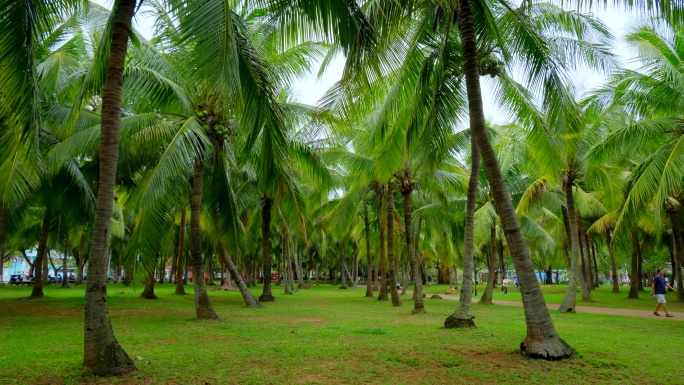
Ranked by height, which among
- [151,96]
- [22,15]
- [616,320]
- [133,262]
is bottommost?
[616,320]

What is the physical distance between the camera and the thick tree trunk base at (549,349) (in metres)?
6.88

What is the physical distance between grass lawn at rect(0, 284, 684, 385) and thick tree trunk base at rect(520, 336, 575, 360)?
0.48ft

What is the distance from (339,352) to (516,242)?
3.46 m

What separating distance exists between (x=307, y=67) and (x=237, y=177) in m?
9.58

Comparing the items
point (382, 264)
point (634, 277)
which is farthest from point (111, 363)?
point (634, 277)

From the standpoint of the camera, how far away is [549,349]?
689 centimetres

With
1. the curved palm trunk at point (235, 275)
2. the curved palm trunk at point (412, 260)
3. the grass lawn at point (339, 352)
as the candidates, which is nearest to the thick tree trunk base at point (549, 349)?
the grass lawn at point (339, 352)

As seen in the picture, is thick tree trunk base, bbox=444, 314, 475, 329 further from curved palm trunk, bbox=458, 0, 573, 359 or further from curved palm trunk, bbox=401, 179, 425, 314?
curved palm trunk, bbox=401, 179, 425, 314

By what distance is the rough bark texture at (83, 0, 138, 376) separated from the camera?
227 inches

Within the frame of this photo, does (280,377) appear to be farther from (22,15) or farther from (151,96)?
(151,96)

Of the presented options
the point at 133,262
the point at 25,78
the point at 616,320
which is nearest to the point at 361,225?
the point at 616,320

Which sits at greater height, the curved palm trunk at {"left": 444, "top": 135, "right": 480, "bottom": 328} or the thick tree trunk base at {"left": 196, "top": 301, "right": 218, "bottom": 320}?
the curved palm trunk at {"left": 444, "top": 135, "right": 480, "bottom": 328}

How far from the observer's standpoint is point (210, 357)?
291 inches

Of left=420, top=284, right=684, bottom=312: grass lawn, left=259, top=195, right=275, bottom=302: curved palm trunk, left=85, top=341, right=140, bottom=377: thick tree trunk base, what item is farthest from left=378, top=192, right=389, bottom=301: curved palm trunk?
left=85, top=341, right=140, bottom=377: thick tree trunk base
